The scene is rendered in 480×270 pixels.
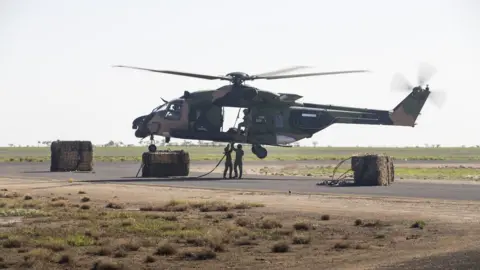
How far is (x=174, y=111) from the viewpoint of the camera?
52562mm

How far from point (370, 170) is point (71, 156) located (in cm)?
2608

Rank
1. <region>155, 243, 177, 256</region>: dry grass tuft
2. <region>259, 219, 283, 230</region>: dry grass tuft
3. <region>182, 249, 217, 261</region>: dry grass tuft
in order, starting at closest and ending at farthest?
<region>182, 249, 217, 261</region>: dry grass tuft → <region>155, 243, 177, 256</region>: dry grass tuft → <region>259, 219, 283, 230</region>: dry grass tuft

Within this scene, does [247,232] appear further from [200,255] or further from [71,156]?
[71,156]

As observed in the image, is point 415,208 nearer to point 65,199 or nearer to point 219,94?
point 65,199

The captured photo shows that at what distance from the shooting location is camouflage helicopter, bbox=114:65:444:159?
166 ft

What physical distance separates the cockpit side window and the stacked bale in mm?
10975

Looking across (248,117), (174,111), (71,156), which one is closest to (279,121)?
(248,117)

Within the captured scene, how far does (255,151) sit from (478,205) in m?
26.3

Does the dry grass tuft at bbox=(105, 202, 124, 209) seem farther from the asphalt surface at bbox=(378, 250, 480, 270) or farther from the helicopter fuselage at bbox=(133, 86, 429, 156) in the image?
the helicopter fuselage at bbox=(133, 86, 429, 156)

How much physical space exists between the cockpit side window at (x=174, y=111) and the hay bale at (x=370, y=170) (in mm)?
13035

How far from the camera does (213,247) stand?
65.4 ft

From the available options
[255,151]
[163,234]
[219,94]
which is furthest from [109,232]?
[255,151]

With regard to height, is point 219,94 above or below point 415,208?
above

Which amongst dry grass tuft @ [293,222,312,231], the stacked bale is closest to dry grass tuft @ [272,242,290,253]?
dry grass tuft @ [293,222,312,231]
